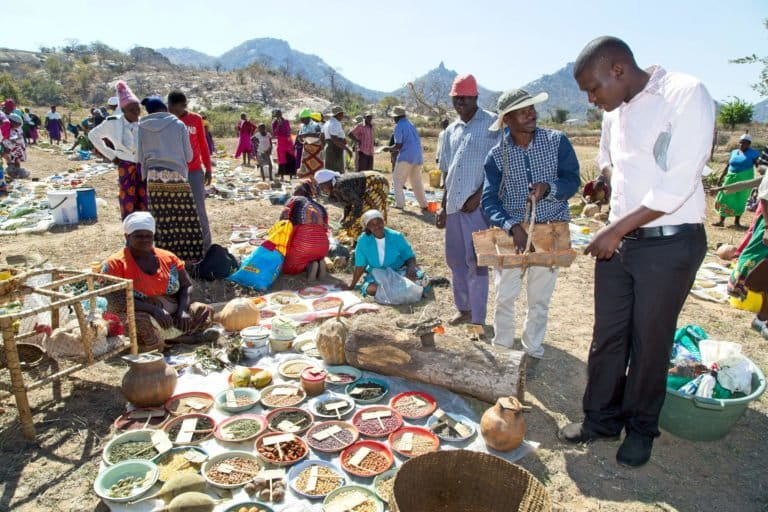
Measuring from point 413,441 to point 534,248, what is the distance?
139 centimetres

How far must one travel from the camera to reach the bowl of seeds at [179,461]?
2465mm

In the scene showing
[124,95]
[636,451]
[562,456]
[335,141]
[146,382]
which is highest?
[124,95]

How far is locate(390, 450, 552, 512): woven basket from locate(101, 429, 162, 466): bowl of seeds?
53.8 inches

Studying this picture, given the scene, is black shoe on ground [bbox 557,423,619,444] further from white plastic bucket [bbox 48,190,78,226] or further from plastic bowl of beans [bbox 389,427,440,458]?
white plastic bucket [bbox 48,190,78,226]

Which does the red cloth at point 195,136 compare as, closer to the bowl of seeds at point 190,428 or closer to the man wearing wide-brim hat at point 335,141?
the bowl of seeds at point 190,428

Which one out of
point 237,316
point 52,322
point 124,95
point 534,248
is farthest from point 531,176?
point 124,95

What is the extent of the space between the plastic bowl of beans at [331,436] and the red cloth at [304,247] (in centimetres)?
266

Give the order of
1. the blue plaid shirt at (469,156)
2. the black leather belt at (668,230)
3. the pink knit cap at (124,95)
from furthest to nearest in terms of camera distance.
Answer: the pink knit cap at (124,95) < the blue plaid shirt at (469,156) < the black leather belt at (668,230)

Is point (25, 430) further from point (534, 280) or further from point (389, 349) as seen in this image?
point (534, 280)

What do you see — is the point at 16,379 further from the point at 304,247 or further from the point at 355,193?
the point at 355,193

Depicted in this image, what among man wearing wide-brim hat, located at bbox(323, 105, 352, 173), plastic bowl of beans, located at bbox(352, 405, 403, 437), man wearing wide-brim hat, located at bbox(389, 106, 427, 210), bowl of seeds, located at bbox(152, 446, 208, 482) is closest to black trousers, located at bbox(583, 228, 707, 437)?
plastic bowl of beans, located at bbox(352, 405, 403, 437)

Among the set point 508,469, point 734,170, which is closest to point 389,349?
point 508,469

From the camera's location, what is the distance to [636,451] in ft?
8.55

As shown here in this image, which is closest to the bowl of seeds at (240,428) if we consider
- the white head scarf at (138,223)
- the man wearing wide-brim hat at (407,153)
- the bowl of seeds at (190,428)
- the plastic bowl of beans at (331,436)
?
the bowl of seeds at (190,428)
